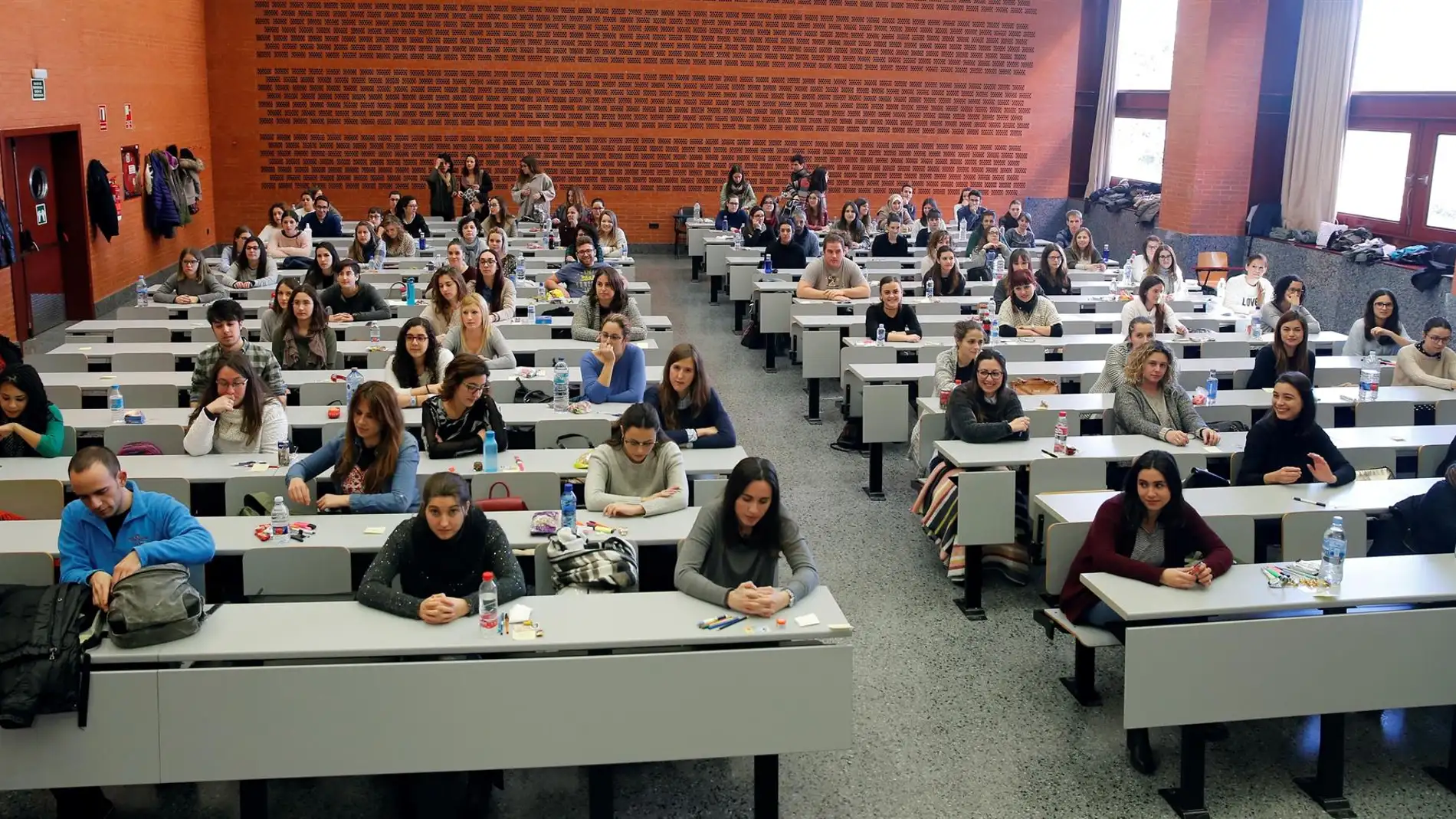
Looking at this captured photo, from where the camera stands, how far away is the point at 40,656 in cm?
396

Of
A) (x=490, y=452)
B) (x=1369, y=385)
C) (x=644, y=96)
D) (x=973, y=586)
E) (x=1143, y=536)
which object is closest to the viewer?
(x=1143, y=536)

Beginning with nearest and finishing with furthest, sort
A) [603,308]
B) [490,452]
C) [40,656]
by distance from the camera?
[40,656]
[490,452]
[603,308]

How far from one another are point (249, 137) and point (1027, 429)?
15833 millimetres

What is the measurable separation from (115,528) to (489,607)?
1.52 meters

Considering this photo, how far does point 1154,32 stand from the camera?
19.7 meters

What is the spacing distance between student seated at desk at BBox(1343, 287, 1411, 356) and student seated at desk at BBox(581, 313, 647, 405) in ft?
18.8

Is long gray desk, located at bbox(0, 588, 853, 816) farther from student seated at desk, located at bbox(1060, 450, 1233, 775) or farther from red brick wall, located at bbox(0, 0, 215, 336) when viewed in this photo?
red brick wall, located at bbox(0, 0, 215, 336)

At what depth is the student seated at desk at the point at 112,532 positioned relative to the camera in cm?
452

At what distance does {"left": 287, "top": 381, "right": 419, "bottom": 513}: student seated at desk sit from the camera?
555cm

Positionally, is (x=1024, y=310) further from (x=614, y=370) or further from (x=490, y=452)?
(x=490, y=452)

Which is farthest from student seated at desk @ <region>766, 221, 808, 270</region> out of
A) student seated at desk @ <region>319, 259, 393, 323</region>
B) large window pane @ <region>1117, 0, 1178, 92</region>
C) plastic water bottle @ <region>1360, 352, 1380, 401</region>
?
large window pane @ <region>1117, 0, 1178, 92</region>

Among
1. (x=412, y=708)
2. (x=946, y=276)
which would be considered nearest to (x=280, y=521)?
(x=412, y=708)

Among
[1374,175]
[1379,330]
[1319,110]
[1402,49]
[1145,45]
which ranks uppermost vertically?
[1145,45]

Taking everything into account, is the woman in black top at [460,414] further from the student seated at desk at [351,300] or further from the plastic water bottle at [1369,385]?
the plastic water bottle at [1369,385]
